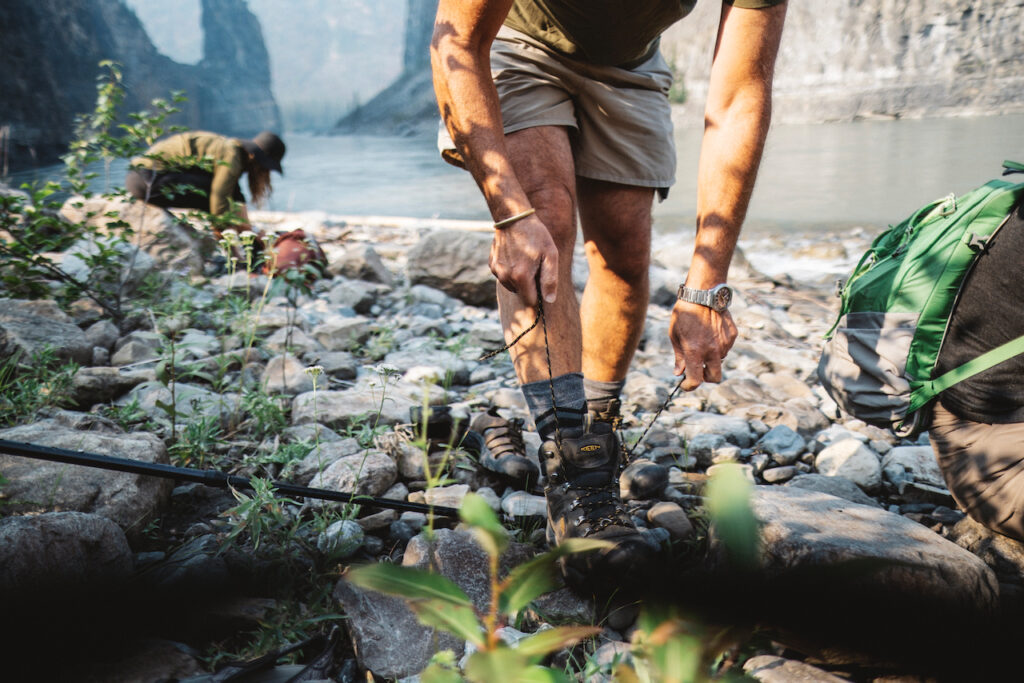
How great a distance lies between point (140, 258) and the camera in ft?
15.1

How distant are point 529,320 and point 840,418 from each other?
1.99m

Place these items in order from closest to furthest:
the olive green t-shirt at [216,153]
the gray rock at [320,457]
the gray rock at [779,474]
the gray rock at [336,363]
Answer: the gray rock at [320,457] < the gray rock at [779,474] < the gray rock at [336,363] < the olive green t-shirt at [216,153]

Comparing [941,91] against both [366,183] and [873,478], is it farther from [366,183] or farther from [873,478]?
[873,478]

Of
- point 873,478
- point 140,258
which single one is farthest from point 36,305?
point 873,478

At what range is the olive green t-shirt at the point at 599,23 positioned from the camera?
1.99 meters

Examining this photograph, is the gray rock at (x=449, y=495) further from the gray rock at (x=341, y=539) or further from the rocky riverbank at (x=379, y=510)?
the gray rock at (x=341, y=539)

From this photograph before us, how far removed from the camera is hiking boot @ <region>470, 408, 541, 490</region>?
2250 mm

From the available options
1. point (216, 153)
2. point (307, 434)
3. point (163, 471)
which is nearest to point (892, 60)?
point (216, 153)

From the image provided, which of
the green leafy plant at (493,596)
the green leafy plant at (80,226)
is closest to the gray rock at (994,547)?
the green leafy plant at (493,596)

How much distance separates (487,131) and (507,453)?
45.6 inches

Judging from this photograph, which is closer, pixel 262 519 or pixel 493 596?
pixel 493 596

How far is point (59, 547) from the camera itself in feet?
4.67

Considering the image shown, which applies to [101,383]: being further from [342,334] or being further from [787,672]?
[787,672]

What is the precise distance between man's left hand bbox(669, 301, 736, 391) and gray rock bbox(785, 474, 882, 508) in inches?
22.8
